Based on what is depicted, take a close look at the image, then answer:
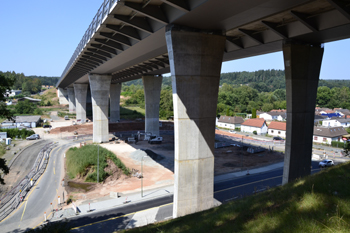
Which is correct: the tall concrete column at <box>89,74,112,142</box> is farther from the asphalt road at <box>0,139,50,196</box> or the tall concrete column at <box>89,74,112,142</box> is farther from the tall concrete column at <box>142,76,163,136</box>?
the asphalt road at <box>0,139,50,196</box>

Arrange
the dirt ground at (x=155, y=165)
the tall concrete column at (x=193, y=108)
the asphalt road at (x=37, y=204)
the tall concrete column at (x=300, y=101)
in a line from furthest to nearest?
the dirt ground at (x=155, y=165) < the tall concrete column at (x=300, y=101) < the asphalt road at (x=37, y=204) < the tall concrete column at (x=193, y=108)

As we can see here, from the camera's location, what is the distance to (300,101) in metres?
19.0

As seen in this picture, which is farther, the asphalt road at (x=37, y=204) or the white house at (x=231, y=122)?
the white house at (x=231, y=122)

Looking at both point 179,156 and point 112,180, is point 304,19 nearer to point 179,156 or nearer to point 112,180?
point 179,156

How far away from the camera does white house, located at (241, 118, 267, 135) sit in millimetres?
70500

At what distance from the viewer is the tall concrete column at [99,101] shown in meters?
45.8

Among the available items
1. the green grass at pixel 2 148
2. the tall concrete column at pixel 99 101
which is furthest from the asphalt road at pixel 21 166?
the tall concrete column at pixel 99 101

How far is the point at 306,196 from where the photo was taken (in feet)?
25.5

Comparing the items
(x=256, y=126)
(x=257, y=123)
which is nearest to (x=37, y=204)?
(x=256, y=126)

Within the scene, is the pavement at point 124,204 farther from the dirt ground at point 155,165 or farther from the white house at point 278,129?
the white house at point 278,129

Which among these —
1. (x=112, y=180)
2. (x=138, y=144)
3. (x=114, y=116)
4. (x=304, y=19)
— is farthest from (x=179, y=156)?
(x=114, y=116)

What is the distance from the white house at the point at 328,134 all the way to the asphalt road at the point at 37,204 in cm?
5514

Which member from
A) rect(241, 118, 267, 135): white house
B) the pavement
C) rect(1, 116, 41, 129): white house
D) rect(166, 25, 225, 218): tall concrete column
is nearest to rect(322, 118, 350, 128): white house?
rect(241, 118, 267, 135): white house

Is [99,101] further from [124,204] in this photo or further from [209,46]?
[209,46]
